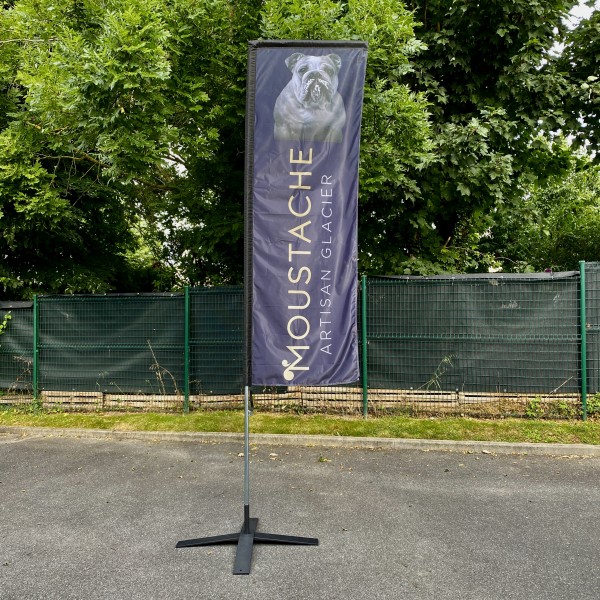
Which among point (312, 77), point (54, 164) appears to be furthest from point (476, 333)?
point (54, 164)

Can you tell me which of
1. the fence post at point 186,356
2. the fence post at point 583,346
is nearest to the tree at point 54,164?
the fence post at point 186,356

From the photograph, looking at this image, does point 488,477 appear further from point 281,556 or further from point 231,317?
point 231,317

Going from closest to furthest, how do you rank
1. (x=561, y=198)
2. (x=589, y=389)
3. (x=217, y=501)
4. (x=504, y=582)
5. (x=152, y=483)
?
(x=504, y=582), (x=217, y=501), (x=152, y=483), (x=589, y=389), (x=561, y=198)

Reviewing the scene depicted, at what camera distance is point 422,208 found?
8.82 m

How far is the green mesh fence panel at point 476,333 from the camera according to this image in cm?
696

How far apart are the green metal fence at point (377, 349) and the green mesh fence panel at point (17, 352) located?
24 mm

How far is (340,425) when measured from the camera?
22.4ft

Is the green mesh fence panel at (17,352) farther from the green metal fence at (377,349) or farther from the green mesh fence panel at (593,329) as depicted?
the green mesh fence panel at (593,329)

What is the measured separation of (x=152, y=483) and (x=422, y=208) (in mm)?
6634

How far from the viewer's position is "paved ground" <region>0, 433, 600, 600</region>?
121 inches

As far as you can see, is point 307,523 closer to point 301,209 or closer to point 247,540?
point 247,540

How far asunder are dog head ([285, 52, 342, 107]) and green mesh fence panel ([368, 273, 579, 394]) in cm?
408

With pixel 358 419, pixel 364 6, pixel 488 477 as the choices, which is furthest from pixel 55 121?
pixel 488 477

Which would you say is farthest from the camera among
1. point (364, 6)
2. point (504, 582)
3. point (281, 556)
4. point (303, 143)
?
point (364, 6)
